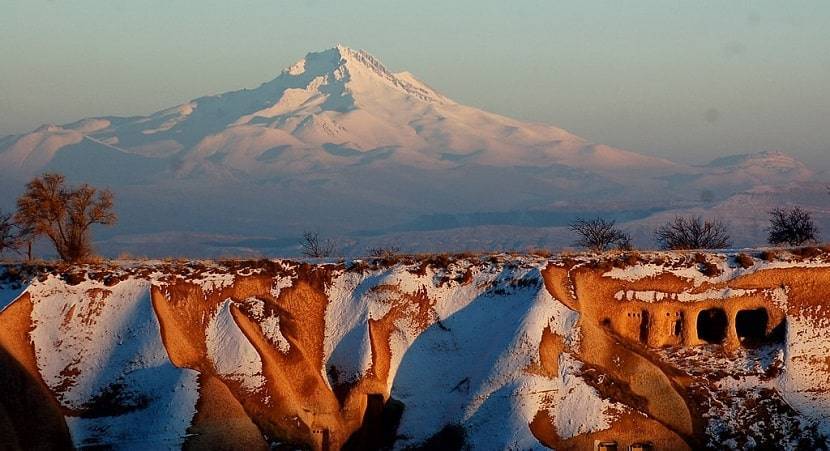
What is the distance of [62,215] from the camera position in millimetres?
63594

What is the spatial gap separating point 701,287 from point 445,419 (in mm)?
11998

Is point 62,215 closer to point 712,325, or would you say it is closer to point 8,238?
point 8,238

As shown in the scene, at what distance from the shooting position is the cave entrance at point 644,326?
2137 inches

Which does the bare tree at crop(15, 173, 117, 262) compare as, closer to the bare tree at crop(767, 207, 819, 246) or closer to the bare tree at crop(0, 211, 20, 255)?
the bare tree at crop(0, 211, 20, 255)

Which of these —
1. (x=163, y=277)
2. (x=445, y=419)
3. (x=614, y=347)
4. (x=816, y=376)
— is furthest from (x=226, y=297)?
(x=816, y=376)

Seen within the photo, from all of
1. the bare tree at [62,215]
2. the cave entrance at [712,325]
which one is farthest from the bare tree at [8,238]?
the cave entrance at [712,325]

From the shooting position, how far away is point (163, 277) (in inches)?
2152

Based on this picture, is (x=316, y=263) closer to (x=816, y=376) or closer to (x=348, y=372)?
(x=348, y=372)

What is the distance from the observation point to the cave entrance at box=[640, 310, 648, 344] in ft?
178

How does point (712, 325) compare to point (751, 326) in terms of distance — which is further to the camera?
point (751, 326)

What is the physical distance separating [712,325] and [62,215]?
30.7 meters

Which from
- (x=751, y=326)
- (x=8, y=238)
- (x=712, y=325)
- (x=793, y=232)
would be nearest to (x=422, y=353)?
(x=712, y=325)

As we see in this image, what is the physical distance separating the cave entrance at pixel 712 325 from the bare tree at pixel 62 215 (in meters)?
28.2

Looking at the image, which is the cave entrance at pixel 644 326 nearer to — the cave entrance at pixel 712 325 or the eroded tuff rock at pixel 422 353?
the eroded tuff rock at pixel 422 353
